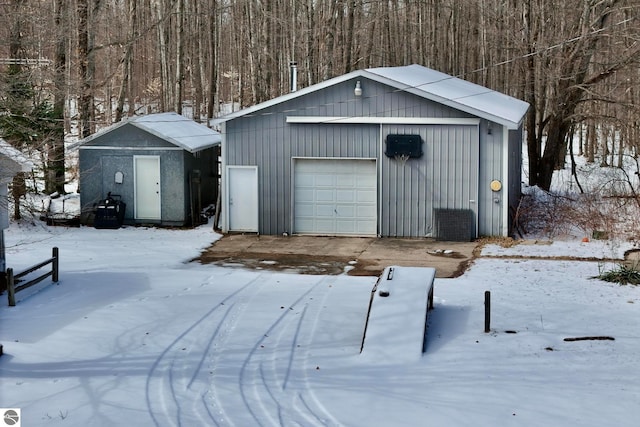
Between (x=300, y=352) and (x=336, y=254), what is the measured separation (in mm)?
6954

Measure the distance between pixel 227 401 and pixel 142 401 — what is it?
924 millimetres

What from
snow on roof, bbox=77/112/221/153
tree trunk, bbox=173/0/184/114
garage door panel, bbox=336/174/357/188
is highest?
tree trunk, bbox=173/0/184/114

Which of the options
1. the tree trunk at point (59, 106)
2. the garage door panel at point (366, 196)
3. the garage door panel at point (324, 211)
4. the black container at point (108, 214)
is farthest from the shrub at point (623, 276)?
the tree trunk at point (59, 106)

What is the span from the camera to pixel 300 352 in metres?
11.0

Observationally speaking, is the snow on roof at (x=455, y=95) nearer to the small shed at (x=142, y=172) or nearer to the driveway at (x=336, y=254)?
the driveway at (x=336, y=254)

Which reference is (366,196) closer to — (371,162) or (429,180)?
(371,162)

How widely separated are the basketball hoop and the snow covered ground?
14.4 feet

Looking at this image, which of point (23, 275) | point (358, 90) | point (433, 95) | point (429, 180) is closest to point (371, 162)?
point (429, 180)

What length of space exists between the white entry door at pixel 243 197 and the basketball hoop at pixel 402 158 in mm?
3516

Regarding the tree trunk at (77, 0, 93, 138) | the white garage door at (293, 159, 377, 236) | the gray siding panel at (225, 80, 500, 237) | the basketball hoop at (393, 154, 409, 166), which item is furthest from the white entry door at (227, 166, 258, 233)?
the tree trunk at (77, 0, 93, 138)

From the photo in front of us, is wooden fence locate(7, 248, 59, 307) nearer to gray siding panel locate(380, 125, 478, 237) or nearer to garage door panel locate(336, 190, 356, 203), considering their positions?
garage door panel locate(336, 190, 356, 203)

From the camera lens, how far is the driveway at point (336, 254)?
16312mm

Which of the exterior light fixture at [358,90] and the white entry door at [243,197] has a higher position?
the exterior light fixture at [358,90]

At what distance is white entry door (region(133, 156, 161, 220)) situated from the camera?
2119cm
